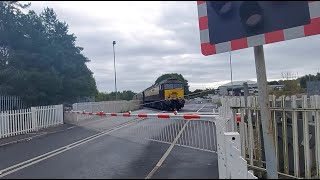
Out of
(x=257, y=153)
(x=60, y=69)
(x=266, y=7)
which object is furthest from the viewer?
(x=60, y=69)

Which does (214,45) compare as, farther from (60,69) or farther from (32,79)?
(60,69)

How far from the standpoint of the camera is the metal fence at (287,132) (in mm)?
6859

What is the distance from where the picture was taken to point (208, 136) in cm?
1280

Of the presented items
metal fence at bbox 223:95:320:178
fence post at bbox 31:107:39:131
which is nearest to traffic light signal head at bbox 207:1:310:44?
metal fence at bbox 223:95:320:178

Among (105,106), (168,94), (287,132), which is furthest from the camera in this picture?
(168,94)

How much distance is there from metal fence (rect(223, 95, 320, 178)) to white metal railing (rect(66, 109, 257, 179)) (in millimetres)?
508

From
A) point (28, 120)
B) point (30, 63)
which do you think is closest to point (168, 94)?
point (30, 63)

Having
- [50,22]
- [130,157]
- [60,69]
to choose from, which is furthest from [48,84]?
[130,157]

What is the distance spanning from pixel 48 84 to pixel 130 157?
2094 centimetres

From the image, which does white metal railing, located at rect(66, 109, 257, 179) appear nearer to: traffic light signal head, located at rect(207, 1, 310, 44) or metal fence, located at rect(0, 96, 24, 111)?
traffic light signal head, located at rect(207, 1, 310, 44)

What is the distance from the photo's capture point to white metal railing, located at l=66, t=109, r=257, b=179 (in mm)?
5020

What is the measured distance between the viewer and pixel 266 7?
3664 mm

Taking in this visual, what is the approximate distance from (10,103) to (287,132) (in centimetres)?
2278

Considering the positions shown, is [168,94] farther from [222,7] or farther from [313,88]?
[222,7]
